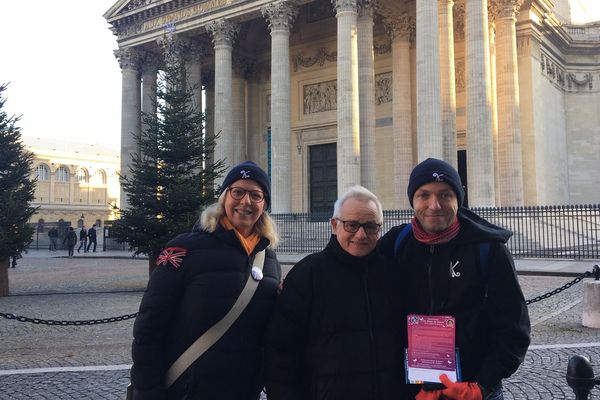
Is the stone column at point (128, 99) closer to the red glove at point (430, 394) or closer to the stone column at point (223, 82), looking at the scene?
the stone column at point (223, 82)

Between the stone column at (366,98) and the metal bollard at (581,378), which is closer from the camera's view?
the metal bollard at (581,378)

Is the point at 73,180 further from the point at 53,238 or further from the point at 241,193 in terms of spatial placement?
the point at 241,193

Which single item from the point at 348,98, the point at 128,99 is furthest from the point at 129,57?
the point at 348,98

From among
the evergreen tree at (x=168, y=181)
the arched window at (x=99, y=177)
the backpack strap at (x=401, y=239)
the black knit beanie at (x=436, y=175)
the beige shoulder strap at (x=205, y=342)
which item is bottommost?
the beige shoulder strap at (x=205, y=342)

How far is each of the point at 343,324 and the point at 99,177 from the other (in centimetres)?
8989

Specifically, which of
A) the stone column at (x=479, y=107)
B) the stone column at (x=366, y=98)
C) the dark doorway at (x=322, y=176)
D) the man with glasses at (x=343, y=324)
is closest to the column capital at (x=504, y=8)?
Answer: the stone column at (x=479, y=107)

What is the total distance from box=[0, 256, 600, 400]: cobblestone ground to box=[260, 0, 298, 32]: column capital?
55.5ft

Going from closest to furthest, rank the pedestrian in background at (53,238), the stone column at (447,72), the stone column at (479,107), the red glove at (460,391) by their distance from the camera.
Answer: the red glove at (460,391)
the stone column at (479,107)
the stone column at (447,72)
the pedestrian in background at (53,238)

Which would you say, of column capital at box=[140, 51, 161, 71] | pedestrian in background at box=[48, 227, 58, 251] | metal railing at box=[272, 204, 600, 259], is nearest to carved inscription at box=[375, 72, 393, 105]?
metal railing at box=[272, 204, 600, 259]

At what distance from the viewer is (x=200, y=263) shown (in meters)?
2.87

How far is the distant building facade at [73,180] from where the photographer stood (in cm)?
7700

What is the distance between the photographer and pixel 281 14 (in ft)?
87.3

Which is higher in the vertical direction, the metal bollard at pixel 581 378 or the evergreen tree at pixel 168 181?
the evergreen tree at pixel 168 181

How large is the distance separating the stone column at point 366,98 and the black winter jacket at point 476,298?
23263 mm
